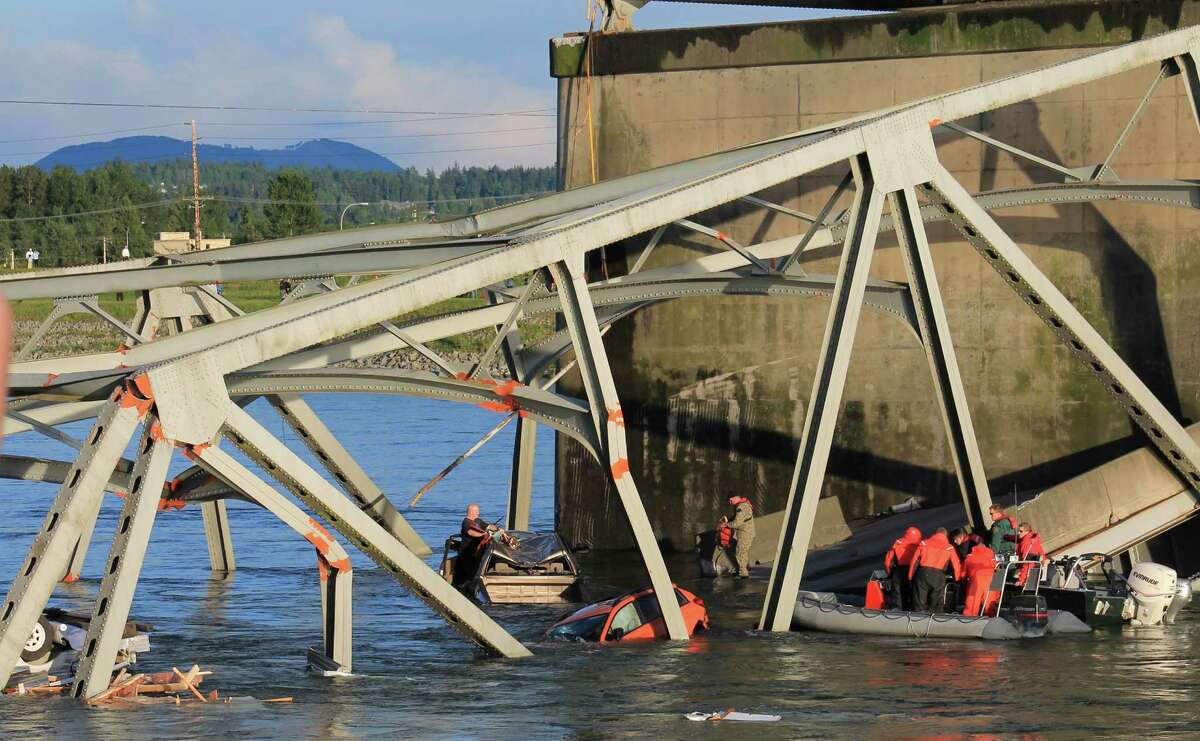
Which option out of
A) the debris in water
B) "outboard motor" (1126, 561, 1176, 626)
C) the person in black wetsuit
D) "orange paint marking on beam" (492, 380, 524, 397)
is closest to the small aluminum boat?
the person in black wetsuit

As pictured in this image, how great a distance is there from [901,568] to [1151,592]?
367 centimetres

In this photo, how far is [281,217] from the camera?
151 metres

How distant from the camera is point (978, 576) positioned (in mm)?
24469

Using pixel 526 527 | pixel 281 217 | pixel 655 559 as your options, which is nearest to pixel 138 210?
pixel 281 217

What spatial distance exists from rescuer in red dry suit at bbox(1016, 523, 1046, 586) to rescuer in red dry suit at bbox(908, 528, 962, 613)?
913 millimetres

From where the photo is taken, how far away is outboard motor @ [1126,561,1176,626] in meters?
24.9

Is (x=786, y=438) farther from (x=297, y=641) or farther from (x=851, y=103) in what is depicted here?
(x=297, y=641)

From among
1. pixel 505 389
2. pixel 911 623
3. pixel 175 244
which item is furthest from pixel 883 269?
pixel 175 244

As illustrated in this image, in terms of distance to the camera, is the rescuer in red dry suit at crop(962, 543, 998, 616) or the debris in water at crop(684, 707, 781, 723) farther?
the rescuer in red dry suit at crop(962, 543, 998, 616)

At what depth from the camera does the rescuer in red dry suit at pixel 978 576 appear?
2433 cm

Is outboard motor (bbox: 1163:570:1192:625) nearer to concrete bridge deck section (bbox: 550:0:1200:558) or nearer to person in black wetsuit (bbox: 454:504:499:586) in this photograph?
concrete bridge deck section (bbox: 550:0:1200:558)

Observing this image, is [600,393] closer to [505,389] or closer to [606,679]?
[505,389]

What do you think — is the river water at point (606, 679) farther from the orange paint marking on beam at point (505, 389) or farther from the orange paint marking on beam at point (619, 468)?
the orange paint marking on beam at point (505, 389)

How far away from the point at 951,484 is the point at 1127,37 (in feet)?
30.2
